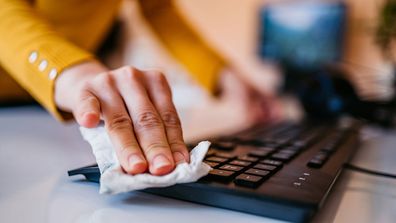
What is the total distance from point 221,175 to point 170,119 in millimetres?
93

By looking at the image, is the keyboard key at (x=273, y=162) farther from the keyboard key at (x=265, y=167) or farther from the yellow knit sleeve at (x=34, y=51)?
the yellow knit sleeve at (x=34, y=51)

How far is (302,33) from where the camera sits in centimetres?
198

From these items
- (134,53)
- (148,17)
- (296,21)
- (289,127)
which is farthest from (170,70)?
(289,127)

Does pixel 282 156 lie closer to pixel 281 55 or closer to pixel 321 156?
pixel 321 156

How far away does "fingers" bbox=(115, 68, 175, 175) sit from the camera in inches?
11.7

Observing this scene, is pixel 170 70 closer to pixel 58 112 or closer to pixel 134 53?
pixel 134 53

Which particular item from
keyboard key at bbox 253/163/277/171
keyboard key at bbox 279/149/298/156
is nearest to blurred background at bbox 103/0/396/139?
keyboard key at bbox 279/149/298/156

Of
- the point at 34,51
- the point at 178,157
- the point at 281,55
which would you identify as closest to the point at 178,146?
the point at 178,157

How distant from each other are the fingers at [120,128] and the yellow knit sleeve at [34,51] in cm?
9

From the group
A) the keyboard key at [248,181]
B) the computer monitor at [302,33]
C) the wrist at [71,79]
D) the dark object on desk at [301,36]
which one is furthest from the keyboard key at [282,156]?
the computer monitor at [302,33]

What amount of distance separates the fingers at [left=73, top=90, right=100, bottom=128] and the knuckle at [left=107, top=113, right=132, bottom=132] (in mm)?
13

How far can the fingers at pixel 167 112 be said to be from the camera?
326 mm

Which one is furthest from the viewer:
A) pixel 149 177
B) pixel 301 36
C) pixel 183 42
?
pixel 301 36

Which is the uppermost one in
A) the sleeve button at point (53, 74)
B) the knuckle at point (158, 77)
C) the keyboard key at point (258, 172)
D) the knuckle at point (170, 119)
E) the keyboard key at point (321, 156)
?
the sleeve button at point (53, 74)
